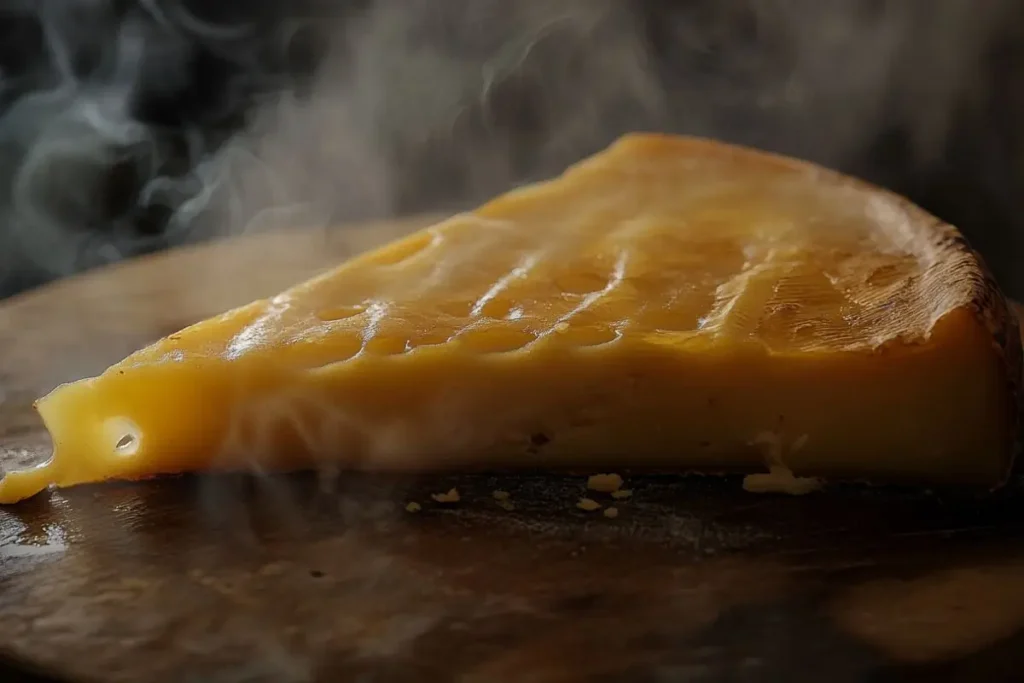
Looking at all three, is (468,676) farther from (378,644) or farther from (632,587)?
(632,587)

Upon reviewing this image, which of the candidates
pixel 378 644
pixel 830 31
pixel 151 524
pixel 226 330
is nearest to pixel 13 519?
pixel 151 524

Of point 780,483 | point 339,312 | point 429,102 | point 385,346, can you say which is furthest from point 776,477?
point 429,102

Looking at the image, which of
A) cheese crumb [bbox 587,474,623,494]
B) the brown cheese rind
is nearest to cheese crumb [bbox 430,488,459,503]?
cheese crumb [bbox 587,474,623,494]

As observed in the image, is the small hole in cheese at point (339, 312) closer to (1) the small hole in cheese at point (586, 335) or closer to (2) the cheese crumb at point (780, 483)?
(1) the small hole in cheese at point (586, 335)

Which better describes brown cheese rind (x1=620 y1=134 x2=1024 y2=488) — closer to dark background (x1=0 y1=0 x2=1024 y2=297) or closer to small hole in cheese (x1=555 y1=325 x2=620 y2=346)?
small hole in cheese (x1=555 y1=325 x2=620 y2=346)

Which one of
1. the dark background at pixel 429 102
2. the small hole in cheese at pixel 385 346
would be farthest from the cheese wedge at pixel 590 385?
the dark background at pixel 429 102

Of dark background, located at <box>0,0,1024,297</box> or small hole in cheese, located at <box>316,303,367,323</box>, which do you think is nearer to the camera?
small hole in cheese, located at <box>316,303,367,323</box>
